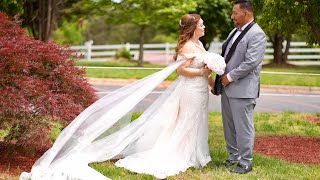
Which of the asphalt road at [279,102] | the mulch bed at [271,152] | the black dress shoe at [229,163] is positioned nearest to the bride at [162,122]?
the black dress shoe at [229,163]

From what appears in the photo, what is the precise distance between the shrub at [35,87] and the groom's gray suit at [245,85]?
5.82 ft

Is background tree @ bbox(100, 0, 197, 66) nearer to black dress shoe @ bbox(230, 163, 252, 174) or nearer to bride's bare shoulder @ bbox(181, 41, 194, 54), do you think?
bride's bare shoulder @ bbox(181, 41, 194, 54)


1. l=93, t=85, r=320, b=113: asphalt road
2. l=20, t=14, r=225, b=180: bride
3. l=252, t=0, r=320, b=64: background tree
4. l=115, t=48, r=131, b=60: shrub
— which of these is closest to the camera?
l=20, t=14, r=225, b=180: bride

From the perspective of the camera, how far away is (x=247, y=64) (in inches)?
271

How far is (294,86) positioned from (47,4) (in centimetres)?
1162

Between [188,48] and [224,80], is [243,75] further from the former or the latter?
[188,48]

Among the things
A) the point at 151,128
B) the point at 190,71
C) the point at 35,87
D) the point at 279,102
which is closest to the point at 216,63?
the point at 190,71

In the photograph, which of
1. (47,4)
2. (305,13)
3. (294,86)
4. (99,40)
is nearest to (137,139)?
(305,13)

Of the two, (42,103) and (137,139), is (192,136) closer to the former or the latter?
(137,139)

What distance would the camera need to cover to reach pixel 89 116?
703 centimetres

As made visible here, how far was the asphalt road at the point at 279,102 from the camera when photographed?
47.6 ft

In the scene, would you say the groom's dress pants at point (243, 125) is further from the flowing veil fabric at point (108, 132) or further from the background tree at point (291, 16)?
the background tree at point (291, 16)

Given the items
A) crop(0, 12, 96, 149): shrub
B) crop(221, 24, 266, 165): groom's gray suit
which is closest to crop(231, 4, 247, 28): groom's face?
crop(221, 24, 266, 165): groom's gray suit

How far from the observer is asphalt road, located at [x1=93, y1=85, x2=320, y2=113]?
1452cm
